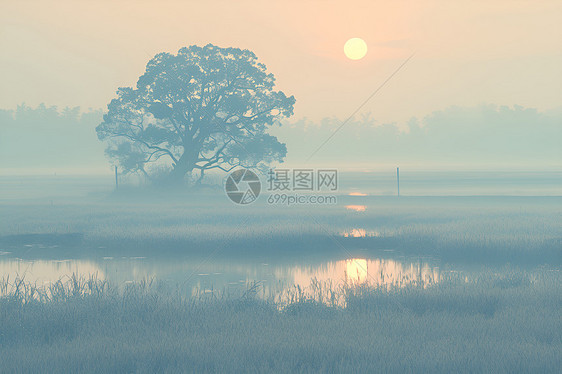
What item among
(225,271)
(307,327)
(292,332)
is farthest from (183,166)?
(292,332)

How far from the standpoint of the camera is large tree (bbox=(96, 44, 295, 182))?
151ft

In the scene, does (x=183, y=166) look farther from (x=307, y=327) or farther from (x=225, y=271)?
(x=307, y=327)

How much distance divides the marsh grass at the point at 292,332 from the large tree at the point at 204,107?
112 feet

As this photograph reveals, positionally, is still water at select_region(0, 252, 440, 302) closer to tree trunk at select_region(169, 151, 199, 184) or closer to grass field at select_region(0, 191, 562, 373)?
grass field at select_region(0, 191, 562, 373)

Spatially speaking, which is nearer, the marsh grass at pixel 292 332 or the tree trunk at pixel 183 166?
the marsh grass at pixel 292 332

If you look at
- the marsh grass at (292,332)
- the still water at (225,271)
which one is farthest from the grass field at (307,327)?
the still water at (225,271)

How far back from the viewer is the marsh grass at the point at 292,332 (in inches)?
324

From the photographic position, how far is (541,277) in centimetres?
1509

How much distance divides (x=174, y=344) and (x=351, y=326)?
283cm

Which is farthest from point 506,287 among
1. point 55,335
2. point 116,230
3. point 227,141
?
point 227,141

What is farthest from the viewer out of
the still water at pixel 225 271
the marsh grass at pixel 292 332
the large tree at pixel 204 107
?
the large tree at pixel 204 107

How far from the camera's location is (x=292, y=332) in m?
9.59

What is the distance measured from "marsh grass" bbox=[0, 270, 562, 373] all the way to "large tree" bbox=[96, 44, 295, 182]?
112 ft

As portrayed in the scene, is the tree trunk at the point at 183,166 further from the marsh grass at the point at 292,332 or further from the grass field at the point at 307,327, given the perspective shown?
the marsh grass at the point at 292,332
